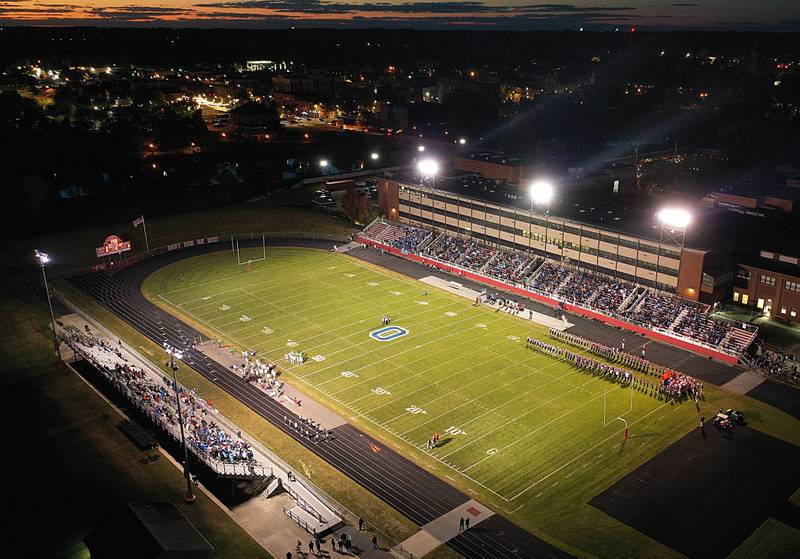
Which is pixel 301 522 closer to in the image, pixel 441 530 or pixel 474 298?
pixel 441 530

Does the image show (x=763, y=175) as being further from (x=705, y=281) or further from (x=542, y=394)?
(x=542, y=394)

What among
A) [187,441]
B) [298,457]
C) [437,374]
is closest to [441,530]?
[298,457]

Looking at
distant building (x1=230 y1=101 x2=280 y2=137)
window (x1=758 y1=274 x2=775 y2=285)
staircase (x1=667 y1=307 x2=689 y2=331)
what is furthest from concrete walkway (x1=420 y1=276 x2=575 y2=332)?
distant building (x1=230 y1=101 x2=280 y2=137)


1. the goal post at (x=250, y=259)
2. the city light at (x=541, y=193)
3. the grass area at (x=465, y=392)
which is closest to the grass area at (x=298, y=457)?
the grass area at (x=465, y=392)

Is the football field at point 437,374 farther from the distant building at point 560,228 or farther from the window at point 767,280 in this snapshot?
the window at point 767,280

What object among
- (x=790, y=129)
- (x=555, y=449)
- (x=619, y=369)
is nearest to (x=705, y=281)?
(x=619, y=369)

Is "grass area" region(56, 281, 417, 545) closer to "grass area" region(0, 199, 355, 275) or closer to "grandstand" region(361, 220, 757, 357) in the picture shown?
"grass area" region(0, 199, 355, 275)
